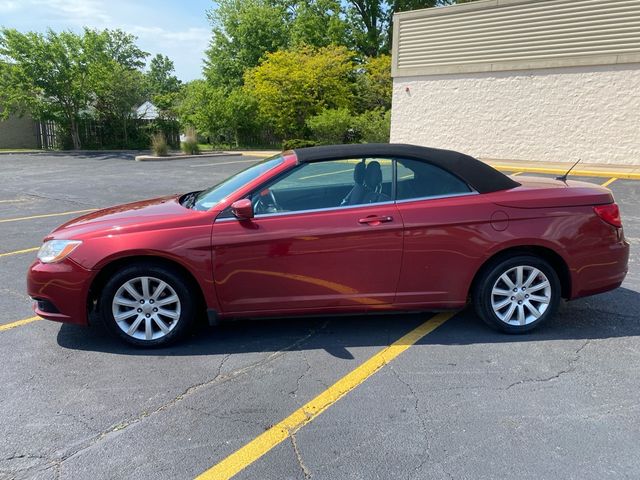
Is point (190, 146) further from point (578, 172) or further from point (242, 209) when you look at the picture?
point (242, 209)

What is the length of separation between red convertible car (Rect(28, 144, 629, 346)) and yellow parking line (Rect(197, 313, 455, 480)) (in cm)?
31

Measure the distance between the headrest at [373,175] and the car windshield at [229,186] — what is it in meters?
0.72

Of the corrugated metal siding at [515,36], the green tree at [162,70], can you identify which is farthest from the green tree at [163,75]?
the corrugated metal siding at [515,36]

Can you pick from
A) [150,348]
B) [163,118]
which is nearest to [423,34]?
[163,118]

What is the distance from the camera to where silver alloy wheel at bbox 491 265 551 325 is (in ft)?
13.0

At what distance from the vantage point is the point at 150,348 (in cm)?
383

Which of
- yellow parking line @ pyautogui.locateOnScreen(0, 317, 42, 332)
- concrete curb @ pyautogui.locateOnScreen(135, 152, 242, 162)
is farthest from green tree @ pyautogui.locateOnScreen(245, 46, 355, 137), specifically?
yellow parking line @ pyautogui.locateOnScreen(0, 317, 42, 332)

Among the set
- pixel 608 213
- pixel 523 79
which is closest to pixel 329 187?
pixel 608 213

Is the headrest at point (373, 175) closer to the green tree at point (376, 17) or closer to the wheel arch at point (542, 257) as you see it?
the wheel arch at point (542, 257)

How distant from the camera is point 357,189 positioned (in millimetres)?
4020

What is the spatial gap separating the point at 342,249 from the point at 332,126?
20.9 metres

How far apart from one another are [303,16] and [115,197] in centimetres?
2965

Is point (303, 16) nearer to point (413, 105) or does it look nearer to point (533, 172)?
point (413, 105)

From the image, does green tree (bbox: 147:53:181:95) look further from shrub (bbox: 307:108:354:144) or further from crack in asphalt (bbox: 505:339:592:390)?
crack in asphalt (bbox: 505:339:592:390)
